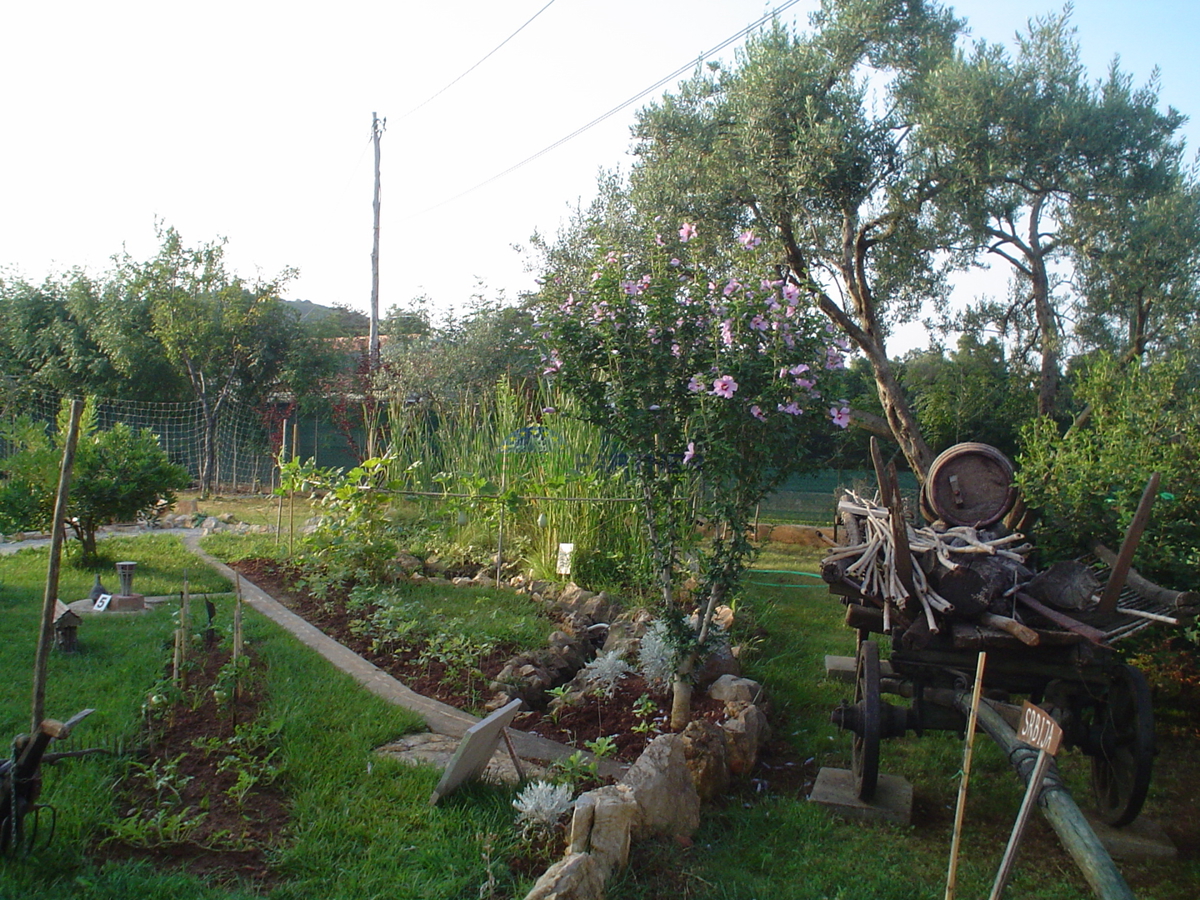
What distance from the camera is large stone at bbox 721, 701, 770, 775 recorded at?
12.5ft

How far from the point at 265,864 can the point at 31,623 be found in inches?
135

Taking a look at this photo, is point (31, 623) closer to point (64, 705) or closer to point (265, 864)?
point (64, 705)

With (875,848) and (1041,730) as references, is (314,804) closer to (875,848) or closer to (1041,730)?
(875,848)

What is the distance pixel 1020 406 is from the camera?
11.6 meters

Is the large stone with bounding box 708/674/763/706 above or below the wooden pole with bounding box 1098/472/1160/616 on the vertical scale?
below

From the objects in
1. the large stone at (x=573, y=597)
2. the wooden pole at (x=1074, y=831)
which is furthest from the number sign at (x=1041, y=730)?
the large stone at (x=573, y=597)

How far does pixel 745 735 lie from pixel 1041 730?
214 centimetres

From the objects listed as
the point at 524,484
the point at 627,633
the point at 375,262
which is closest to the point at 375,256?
the point at 375,262

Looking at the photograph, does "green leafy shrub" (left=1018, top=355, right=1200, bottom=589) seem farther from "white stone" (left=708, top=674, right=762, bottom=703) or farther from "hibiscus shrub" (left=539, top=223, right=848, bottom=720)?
"white stone" (left=708, top=674, right=762, bottom=703)

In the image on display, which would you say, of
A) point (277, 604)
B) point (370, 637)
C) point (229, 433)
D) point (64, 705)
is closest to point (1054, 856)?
point (370, 637)

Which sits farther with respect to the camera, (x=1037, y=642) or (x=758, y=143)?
(x=758, y=143)

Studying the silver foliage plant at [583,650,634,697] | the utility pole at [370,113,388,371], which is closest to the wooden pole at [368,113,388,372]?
the utility pole at [370,113,388,371]

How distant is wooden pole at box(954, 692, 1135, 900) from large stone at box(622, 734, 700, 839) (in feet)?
3.76

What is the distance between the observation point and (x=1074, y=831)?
2303 millimetres
